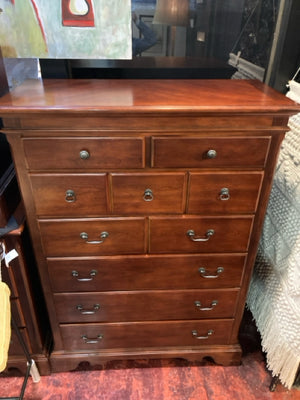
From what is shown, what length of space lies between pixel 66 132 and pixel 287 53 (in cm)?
99

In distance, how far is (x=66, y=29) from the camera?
52.8 inches

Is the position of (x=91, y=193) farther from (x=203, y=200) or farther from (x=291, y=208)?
(x=291, y=208)

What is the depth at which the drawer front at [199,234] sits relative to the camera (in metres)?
1.24

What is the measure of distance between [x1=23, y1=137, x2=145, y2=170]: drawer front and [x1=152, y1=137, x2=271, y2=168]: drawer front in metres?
0.07

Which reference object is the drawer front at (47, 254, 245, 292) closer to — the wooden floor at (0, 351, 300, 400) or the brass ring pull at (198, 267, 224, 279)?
the brass ring pull at (198, 267, 224, 279)

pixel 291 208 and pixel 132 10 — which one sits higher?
pixel 132 10

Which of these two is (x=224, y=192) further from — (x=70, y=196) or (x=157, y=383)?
(x=157, y=383)

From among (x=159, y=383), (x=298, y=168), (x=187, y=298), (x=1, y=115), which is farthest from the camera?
(x=159, y=383)

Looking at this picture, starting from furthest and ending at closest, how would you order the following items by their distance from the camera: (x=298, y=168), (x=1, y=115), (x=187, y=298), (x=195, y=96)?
(x=187, y=298) → (x=298, y=168) → (x=195, y=96) → (x=1, y=115)

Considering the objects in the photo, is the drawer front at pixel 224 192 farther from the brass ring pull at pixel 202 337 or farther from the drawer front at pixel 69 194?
the brass ring pull at pixel 202 337

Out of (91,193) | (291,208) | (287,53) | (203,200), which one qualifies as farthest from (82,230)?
(287,53)

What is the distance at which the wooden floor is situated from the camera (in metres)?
1.48

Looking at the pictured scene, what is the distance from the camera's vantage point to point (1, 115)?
40.3 inches

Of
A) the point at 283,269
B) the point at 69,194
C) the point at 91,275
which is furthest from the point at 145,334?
the point at 69,194
